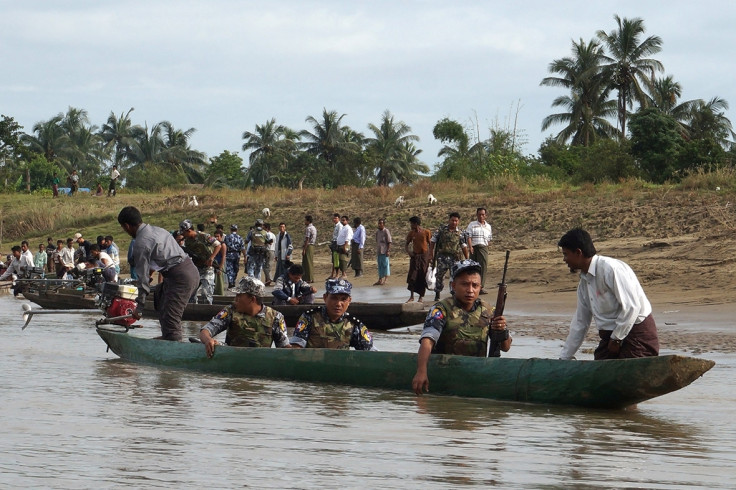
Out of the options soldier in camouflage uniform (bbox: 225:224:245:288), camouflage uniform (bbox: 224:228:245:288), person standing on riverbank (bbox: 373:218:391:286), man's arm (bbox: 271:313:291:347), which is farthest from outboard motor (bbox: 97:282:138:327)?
person standing on riverbank (bbox: 373:218:391:286)

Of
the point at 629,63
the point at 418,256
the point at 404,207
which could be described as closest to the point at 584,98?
the point at 629,63

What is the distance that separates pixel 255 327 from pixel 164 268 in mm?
1542

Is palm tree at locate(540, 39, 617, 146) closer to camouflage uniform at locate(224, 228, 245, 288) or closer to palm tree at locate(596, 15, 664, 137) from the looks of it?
palm tree at locate(596, 15, 664, 137)

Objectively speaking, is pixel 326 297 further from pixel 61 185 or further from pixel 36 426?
pixel 61 185

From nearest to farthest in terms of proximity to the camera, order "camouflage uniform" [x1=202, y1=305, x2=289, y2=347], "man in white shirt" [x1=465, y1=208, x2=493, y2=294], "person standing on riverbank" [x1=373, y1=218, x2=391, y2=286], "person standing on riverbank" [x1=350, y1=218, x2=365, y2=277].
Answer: "camouflage uniform" [x1=202, y1=305, x2=289, y2=347], "man in white shirt" [x1=465, y1=208, x2=493, y2=294], "person standing on riverbank" [x1=373, y1=218, x2=391, y2=286], "person standing on riverbank" [x1=350, y1=218, x2=365, y2=277]

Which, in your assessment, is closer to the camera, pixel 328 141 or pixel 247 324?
pixel 247 324

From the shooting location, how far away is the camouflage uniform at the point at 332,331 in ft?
30.2

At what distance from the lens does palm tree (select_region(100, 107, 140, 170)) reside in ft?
250

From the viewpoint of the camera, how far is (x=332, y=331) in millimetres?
9203

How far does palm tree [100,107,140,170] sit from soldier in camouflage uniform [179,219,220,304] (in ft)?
199

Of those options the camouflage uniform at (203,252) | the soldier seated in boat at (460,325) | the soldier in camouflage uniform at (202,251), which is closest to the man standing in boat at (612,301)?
the soldier seated in boat at (460,325)

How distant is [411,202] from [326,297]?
80.1 ft

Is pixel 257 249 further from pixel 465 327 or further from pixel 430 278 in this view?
pixel 465 327

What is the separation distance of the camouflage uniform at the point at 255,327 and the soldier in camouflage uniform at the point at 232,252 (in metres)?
13.4
